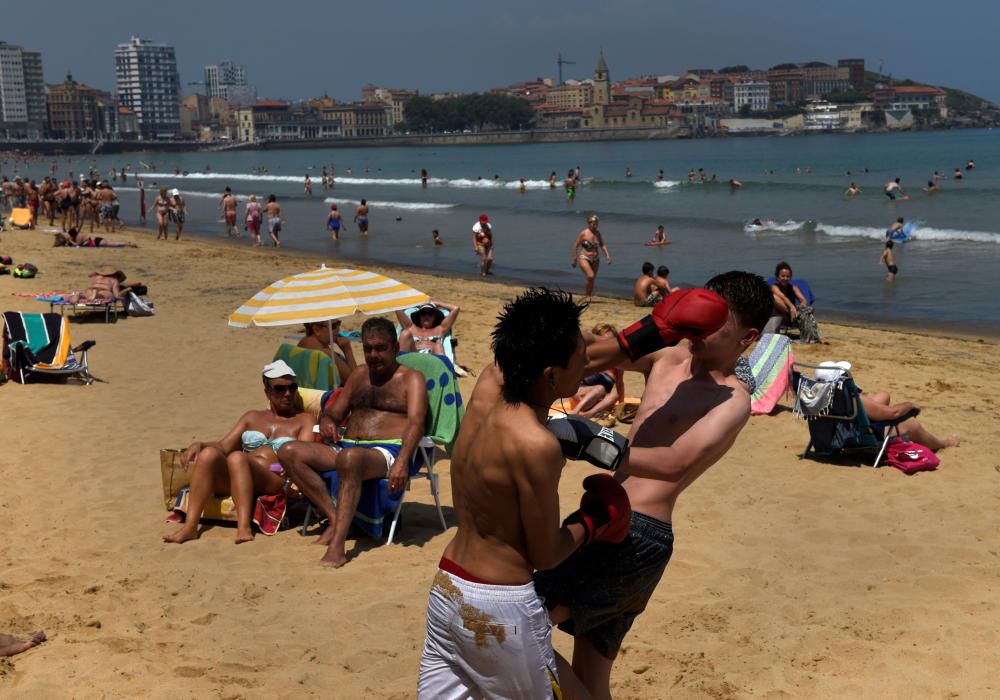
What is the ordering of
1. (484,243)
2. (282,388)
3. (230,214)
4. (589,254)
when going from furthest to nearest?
(230,214)
(484,243)
(589,254)
(282,388)

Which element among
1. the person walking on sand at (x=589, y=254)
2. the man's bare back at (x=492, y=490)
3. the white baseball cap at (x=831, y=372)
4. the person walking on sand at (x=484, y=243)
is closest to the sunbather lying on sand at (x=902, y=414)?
the white baseball cap at (x=831, y=372)

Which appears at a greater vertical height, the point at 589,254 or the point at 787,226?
the point at 589,254

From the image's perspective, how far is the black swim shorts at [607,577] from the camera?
2920 mm

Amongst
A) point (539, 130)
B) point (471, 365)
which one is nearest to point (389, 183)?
point (471, 365)

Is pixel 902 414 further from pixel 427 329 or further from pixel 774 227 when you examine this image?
pixel 774 227

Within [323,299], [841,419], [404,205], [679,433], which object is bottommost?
[404,205]

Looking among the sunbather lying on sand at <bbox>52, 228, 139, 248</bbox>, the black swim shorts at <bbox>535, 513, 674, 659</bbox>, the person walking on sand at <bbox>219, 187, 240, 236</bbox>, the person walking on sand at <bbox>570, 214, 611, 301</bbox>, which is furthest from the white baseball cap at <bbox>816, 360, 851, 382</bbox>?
the person walking on sand at <bbox>219, 187, 240, 236</bbox>

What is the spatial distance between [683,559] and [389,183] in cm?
6224

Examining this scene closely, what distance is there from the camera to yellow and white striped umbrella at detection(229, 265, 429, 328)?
7281 millimetres

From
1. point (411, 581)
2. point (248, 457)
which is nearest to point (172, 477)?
point (248, 457)

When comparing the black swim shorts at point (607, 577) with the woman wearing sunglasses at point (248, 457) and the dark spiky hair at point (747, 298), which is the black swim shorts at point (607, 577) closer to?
the dark spiky hair at point (747, 298)

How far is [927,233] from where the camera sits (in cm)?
2814

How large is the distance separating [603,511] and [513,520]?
25 cm

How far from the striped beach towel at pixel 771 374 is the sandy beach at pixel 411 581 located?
41 cm
